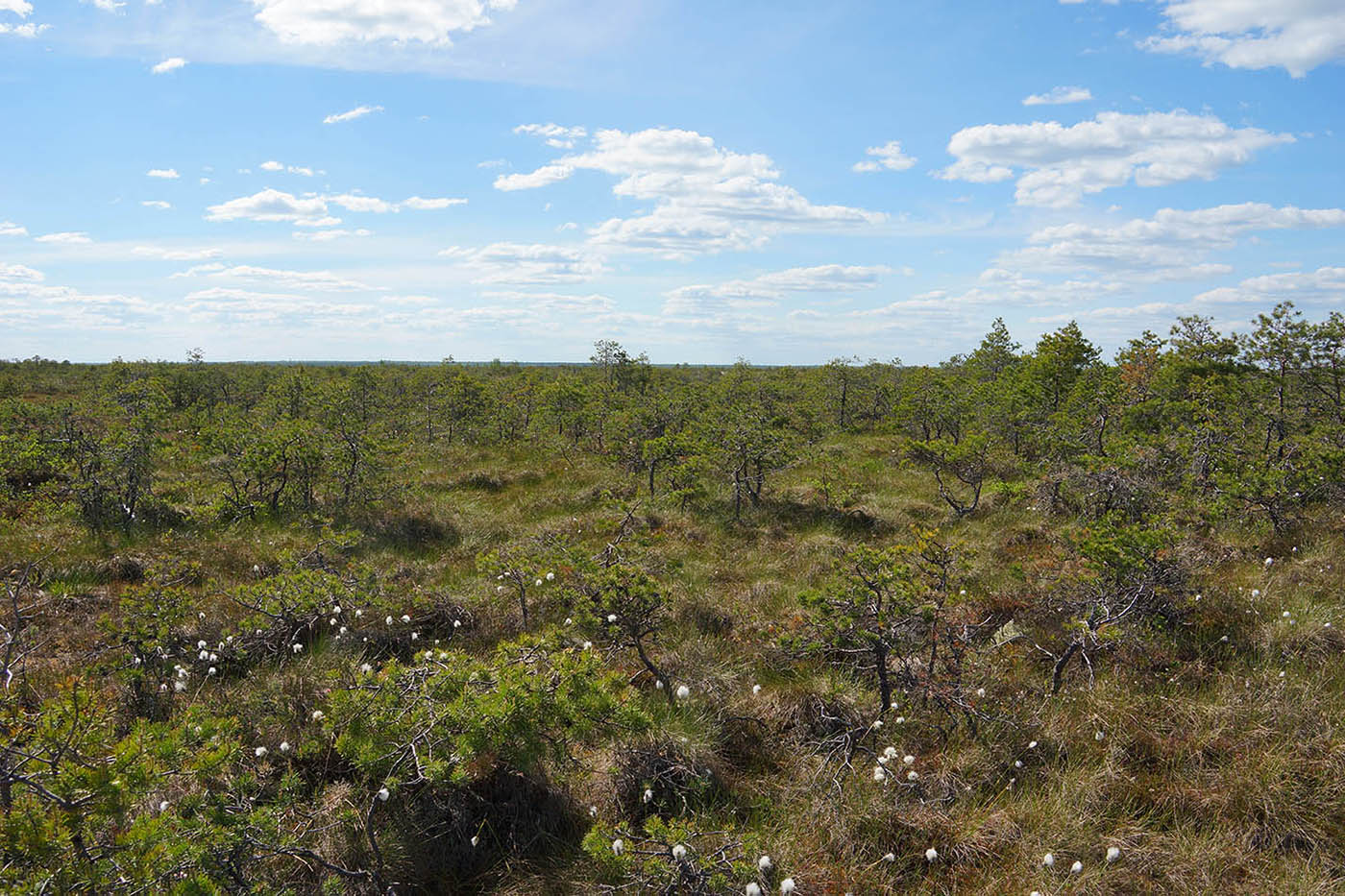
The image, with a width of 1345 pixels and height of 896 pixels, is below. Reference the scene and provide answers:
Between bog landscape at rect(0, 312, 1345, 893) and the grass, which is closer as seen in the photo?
bog landscape at rect(0, 312, 1345, 893)

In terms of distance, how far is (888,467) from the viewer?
16562mm

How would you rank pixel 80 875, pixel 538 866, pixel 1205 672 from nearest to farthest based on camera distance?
pixel 80 875
pixel 538 866
pixel 1205 672

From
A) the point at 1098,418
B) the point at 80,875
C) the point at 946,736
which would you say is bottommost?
the point at 946,736

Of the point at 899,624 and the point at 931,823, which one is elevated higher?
the point at 899,624

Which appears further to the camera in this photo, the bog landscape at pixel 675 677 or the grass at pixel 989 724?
the grass at pixel 989 724

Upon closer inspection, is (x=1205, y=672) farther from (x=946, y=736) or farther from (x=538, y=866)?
(x=538, y=866)

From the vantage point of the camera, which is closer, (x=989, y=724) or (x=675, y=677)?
(x=989, y=724)

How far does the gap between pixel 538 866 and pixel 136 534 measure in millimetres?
8951

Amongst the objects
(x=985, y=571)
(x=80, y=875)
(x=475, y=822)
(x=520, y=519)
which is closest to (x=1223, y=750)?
(x=985, y=571)

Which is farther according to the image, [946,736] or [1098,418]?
[1098,418]

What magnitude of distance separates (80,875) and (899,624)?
502cm

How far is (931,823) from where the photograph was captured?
13.6 feet

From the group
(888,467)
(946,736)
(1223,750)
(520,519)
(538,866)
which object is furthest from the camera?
(888,467)

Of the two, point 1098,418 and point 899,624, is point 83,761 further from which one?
point 1098,418
